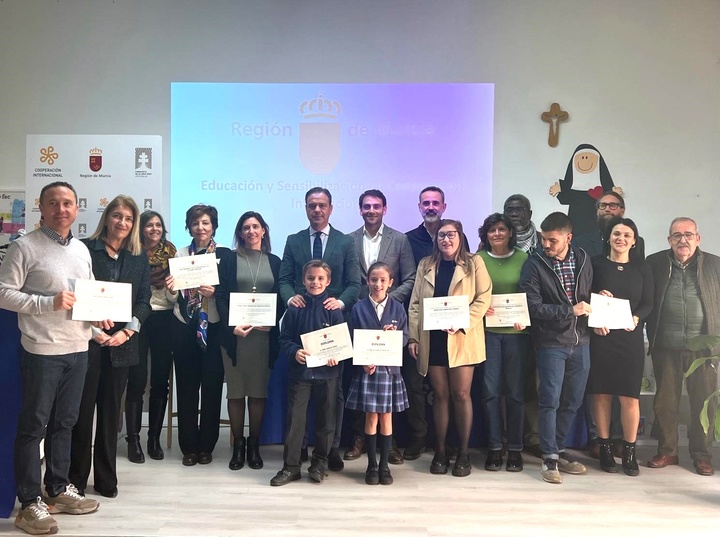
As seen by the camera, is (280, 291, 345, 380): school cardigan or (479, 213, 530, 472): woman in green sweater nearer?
(280, 291, 345, 380): school cardigan

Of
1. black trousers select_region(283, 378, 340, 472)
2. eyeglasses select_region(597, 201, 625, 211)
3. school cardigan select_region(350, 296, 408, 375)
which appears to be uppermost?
eyeglasses select_region(597, 201, 625, 211)

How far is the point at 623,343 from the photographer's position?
372 centimetres

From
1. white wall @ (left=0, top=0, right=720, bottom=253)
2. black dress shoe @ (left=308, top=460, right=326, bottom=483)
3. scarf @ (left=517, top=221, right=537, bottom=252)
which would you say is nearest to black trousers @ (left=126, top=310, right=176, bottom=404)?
black dress shoe @ (left=308, top=460, right=326, bottom=483)

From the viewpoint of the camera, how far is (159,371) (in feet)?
13.0

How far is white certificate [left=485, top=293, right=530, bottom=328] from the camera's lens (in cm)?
359

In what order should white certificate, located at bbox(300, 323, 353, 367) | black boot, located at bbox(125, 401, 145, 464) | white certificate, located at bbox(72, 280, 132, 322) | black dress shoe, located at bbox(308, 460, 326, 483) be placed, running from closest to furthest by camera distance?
white certificate, located at bbox(72, 280, 132, 322) < white certificate, located at bbox(300, 323, 353, 367) < black dress shoe, located at bbox(308, 460, 326, 483) < black boot, located at bbox(125, 401, 145, 464)

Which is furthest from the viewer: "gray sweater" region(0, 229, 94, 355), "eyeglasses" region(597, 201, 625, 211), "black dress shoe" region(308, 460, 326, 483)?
"eyeglasses" region(597, 201, 625, 211)

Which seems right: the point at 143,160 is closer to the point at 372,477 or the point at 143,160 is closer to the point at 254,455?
the point at 254,455

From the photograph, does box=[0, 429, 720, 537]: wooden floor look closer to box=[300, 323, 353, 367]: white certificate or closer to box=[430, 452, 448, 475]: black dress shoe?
box=[430, 452, 448, 475]: black dress shoe

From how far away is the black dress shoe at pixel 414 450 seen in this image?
3.96 m

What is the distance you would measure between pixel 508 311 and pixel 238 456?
6.69ft

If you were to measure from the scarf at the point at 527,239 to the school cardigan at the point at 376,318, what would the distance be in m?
1.17

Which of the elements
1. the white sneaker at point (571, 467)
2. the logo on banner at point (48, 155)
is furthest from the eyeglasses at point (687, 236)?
the logo on banner at point (48, 155)

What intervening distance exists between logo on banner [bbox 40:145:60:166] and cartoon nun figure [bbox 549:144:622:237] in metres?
4.43
